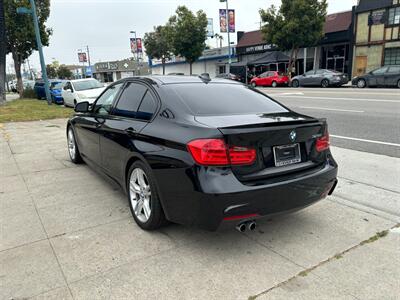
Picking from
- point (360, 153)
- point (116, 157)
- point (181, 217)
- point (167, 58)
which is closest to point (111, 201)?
point (116, 157)

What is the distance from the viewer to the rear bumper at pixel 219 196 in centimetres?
276

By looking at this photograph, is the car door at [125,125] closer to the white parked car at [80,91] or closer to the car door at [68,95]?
the white parked car at [80,91]

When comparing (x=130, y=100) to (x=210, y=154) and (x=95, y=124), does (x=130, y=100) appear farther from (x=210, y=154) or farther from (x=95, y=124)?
(x=210, y=154)

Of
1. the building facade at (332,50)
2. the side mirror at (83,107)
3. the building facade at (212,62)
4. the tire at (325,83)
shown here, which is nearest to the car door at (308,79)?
the tire at (325,83)

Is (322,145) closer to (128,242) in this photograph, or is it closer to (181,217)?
(181,217)

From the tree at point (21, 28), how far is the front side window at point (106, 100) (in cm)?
2143

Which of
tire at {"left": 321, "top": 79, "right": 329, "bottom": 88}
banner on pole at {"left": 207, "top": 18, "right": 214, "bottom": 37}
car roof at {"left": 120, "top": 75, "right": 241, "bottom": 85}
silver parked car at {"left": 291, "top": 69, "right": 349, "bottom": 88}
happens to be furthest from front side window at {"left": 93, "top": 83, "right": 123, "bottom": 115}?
banner on pole at {"left": 207, "top": 18, "right": 214, "bottom": 37}

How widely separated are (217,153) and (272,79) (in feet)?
93.5

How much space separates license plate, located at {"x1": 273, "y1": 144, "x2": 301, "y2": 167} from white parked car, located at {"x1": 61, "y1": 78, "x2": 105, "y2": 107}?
43.3 ft

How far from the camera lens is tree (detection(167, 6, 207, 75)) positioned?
39.5 m

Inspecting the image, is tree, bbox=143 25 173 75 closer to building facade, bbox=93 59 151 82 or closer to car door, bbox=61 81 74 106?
building facade, bbox=93 59 151 82

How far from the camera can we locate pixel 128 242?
3.34 meters

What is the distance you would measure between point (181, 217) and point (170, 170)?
42 cm

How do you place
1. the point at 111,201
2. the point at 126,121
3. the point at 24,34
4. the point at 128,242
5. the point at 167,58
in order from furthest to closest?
the point at 167,58
the point at 24,34
the point at 111,201
the point at 126,121
the point at 128,242
